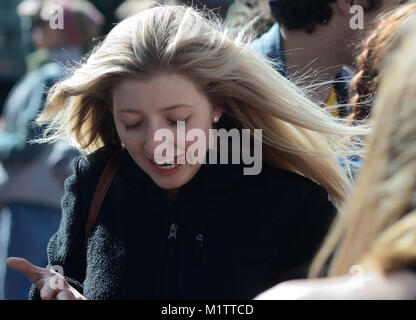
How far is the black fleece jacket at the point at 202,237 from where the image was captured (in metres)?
2.08

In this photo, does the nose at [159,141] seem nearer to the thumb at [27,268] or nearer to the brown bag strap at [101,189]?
the brown bag strap at [101,189]

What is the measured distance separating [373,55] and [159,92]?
93 cm

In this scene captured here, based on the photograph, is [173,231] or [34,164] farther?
[34,164]

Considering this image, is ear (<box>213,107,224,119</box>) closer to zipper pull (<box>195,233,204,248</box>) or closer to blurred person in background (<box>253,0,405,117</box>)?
zipper pull (<box>195,233,204,248</box>)

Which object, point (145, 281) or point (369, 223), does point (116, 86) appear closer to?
point (145, 281)

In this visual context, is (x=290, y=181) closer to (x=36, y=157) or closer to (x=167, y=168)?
(x=167, y=168)

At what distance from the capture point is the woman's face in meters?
2.13

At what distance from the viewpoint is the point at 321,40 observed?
3027 millimetres

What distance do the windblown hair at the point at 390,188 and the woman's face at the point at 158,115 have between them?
0.99 metres

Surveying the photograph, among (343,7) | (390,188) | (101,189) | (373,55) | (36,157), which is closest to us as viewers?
(390,188)

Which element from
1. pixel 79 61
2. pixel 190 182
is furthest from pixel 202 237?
pixel 79 61

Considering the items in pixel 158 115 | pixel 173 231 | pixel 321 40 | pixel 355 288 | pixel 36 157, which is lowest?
pixel 355 288

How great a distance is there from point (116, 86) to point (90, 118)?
0.25 meters

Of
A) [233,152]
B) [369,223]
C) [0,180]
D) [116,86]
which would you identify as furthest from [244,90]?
[0,180]
